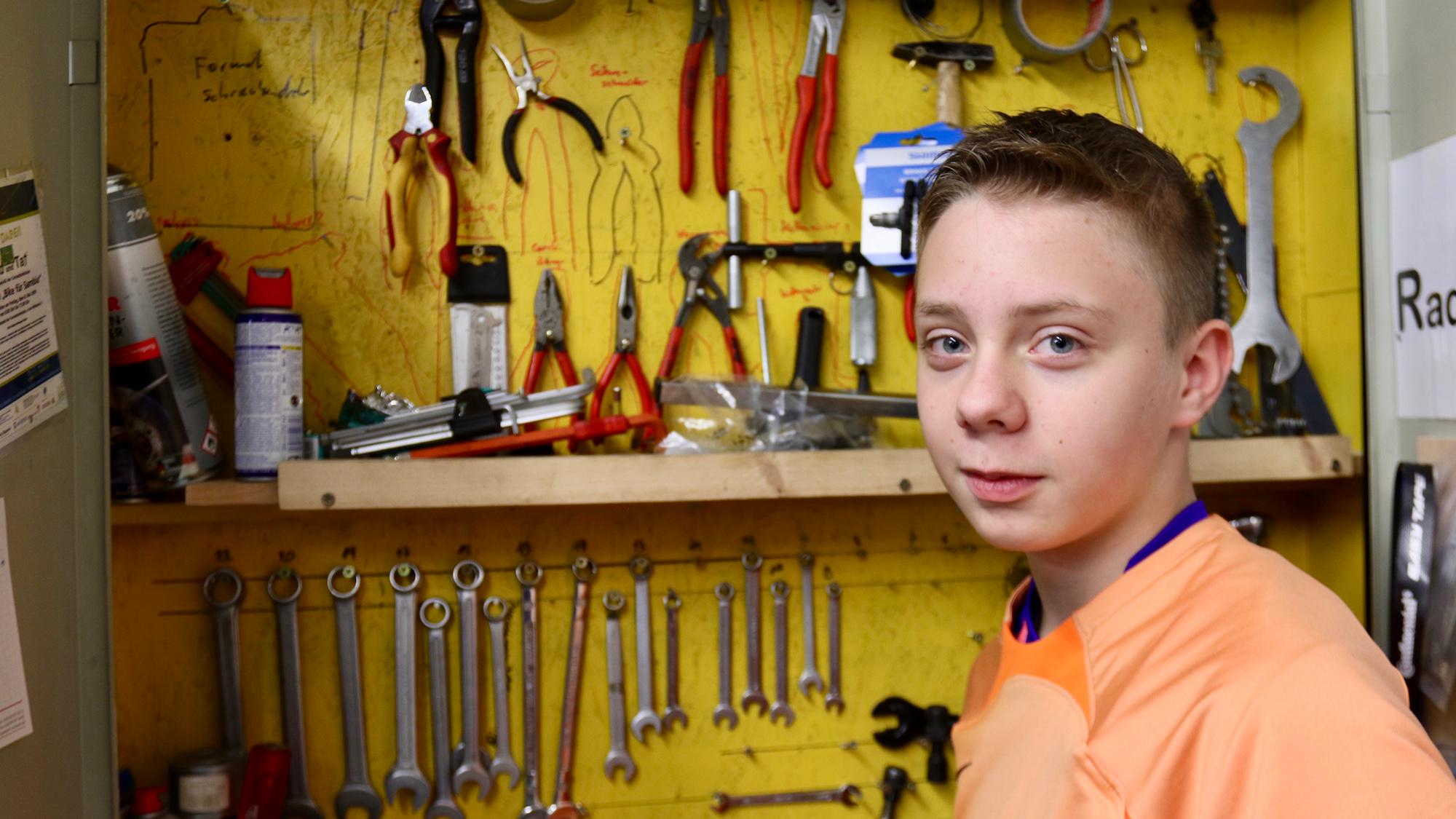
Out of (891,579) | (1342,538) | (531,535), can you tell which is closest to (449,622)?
(531,535)

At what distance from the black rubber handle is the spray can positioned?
680mm

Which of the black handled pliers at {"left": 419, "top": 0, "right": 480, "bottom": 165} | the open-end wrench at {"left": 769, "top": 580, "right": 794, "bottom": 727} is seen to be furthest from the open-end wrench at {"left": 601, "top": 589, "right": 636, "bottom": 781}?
the black handled pliers at {"left": 419, "top": 0, "right": 480, "bottom": 165}

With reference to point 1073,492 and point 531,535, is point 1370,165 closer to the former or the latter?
point 1073,492

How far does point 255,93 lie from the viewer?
157 cm

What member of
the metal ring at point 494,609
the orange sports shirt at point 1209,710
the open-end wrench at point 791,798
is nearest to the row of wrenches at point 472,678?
the metal ring at point 494,609

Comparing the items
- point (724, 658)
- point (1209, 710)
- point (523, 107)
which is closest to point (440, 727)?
point (724, 658)

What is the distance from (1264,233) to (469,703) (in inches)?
55.3

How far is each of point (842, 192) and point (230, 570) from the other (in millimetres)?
1036

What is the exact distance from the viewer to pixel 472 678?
62.3 inches

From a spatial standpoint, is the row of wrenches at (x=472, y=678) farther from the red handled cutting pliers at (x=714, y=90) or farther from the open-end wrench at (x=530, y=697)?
the red handled cutting pliers at (x=714, y=90)

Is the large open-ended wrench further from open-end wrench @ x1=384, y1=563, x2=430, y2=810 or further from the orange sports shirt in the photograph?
the orange sports shirt

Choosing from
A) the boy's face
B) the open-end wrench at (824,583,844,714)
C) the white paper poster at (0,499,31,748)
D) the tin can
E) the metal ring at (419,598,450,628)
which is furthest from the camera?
the open-end wrench at (824,583,844,714)

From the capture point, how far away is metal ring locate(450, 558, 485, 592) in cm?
160

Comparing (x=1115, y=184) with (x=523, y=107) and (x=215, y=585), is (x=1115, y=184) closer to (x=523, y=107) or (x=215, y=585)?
(x=523, y=107)
